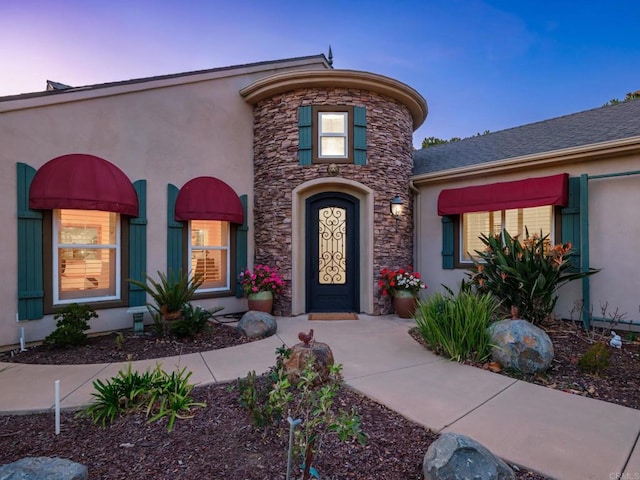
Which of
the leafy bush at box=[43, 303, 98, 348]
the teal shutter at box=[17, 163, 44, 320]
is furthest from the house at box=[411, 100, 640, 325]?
the teal shutter at box=[17, 163, 44, 320]

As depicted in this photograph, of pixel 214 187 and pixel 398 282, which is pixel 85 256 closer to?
pixel 214 187

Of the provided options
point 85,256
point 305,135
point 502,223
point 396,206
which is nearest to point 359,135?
point 305,135

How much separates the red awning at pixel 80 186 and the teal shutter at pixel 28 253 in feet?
0.36

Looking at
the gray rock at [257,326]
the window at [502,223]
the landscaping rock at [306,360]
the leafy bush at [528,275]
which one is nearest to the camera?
the landscaping rock at [306,360]

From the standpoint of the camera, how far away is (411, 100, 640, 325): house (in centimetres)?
562

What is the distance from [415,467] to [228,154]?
6.65m

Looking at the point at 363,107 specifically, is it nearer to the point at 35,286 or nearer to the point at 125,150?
the point at 125,150

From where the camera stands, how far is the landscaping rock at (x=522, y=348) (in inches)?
148

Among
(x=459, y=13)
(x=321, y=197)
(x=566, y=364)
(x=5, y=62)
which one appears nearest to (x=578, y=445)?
(x=566, y=364)

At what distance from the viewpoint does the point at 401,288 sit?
6965 millimetres

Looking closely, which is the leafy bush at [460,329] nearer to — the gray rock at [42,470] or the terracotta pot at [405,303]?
the terracotta pot at [405,303]

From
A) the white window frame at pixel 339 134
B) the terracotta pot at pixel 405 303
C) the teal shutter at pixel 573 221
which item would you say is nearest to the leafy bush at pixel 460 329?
the terracotta pot at pixel 405 303

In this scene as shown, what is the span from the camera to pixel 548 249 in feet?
17.7

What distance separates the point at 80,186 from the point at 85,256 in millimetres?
1295
